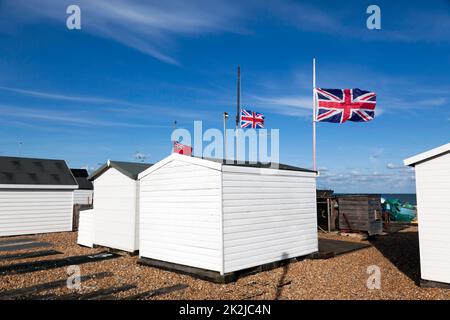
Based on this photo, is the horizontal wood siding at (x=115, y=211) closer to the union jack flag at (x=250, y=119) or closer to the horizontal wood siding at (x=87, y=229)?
the horizontal wood siding at (x=87, y=229)

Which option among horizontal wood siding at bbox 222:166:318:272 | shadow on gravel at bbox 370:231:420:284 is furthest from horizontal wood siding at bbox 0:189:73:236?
shadow on gravel at bbox 370:231:420:284

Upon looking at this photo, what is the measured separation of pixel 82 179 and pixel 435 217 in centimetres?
3741

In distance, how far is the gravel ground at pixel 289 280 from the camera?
7.84 metres

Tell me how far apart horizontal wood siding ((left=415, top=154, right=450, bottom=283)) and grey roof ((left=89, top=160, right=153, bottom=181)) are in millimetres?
9471

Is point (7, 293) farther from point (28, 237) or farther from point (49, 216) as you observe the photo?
point (49, 216)

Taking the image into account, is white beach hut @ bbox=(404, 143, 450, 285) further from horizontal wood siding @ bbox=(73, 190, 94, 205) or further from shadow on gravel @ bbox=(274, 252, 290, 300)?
horizontal wood siding @ bbox=(73, 190, 94, 205)

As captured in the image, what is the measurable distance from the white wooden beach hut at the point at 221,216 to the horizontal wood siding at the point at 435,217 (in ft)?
13.0

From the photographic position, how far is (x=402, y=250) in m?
13.4

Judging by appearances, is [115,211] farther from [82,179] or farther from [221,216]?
[82,179]

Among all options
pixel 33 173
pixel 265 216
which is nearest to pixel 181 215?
pixel 265 216

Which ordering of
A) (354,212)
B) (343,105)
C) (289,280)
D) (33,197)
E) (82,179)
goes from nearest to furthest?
1. (289,280)
2. (343,105)
3. (354,212)
4. (33,197)
5. (82,179)

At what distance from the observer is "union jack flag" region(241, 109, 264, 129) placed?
17797mm

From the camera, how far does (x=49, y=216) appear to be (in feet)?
64.8

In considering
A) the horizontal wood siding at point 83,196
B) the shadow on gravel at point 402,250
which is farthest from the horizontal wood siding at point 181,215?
the horizontal wood siding at point 83,196
